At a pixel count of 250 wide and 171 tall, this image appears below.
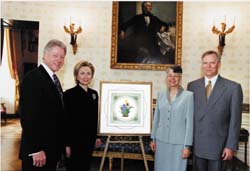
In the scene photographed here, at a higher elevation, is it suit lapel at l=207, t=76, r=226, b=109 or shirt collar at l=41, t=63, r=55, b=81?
shirt collar at l=41, t=63, r=55, b=81

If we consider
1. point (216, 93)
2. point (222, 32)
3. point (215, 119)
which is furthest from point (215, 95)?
point (222, 32)

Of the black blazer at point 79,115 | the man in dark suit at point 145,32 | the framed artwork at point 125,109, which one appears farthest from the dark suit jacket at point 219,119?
the man in dark suit at point 145,32

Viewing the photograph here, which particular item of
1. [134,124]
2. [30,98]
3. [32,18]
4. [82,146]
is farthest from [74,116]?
[32,18]

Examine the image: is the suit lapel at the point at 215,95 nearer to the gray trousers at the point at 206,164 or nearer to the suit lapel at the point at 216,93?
the suit lapel at the point at 216,93

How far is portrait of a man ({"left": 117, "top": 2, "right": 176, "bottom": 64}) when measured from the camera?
13.7ft

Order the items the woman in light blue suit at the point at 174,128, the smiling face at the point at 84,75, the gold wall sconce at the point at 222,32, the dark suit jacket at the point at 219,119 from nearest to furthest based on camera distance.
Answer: the dark suit jacket at the point at 219,119 < the woman in light blue suit at the point at 174,128 < the smiling face at the point at 84,75 < the gold wall sconce at the point at 222,32

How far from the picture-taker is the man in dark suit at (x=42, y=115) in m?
1.86

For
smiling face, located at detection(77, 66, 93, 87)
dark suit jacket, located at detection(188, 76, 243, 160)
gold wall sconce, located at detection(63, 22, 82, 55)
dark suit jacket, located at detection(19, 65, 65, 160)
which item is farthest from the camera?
gold wall sconce, located at detection(63, 22, 82, 55)

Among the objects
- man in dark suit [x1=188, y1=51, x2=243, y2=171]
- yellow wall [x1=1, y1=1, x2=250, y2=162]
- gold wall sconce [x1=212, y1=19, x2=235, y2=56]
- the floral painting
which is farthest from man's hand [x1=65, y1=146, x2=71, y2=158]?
gold wall sconce [x1=212, y1=19, x2=235, y2=56]

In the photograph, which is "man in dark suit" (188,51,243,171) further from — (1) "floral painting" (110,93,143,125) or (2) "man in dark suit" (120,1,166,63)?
(2) "man in dark suit" (120,1,166,63)

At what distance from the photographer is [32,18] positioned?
432 cm

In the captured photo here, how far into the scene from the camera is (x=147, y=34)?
418 cm

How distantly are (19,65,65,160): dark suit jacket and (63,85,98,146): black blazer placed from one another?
0.29m

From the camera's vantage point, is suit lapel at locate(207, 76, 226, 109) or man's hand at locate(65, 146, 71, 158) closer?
suit lapel at locate(207, 76, 226, 109)
